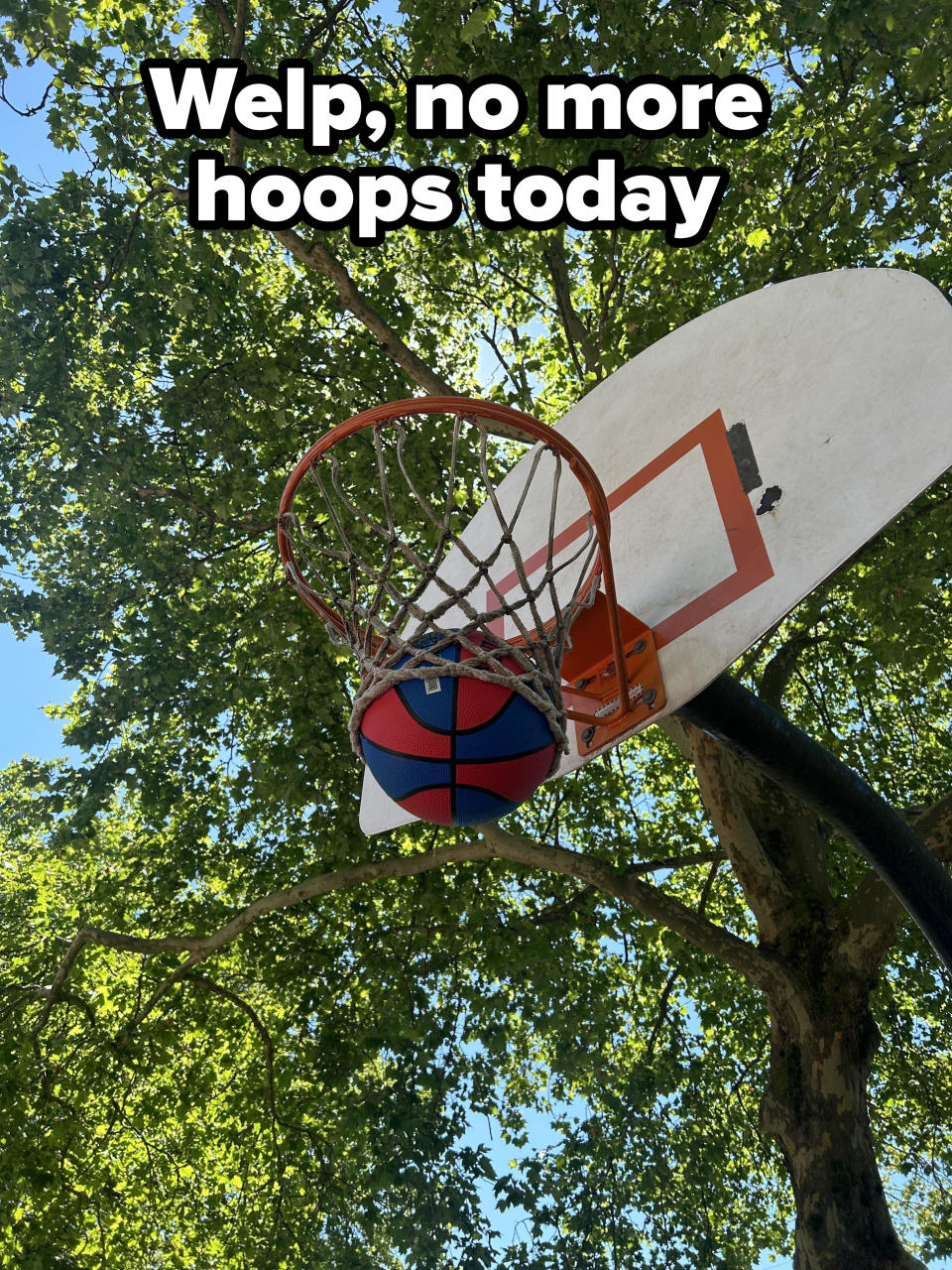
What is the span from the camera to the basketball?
2.86 meters

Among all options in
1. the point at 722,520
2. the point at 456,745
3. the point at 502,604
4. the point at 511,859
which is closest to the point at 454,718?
the point at 456,745

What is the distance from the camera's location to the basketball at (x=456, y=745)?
286cm

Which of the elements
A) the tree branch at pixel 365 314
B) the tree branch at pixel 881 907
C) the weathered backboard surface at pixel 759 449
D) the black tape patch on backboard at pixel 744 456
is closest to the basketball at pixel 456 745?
the weathered backboard surface at pixel 759 449

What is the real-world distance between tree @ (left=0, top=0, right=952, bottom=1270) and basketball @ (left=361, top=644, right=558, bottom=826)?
13.4ft

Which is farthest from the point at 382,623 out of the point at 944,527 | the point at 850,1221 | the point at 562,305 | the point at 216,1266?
the point at 216,1266

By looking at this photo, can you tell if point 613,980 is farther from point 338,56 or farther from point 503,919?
point 338,56

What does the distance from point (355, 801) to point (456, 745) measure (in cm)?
584

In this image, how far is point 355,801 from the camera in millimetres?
8500

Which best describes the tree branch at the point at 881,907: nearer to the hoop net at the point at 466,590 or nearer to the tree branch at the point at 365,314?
the hoop net at the point at 466,590

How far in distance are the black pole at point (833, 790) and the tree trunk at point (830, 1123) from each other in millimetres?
2064

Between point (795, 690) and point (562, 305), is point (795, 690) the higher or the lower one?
the lower one

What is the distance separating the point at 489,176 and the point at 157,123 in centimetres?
282

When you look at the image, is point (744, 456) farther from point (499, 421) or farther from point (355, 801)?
point (355, 801)

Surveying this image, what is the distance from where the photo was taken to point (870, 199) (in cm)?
742
